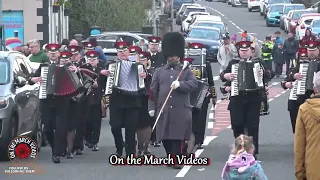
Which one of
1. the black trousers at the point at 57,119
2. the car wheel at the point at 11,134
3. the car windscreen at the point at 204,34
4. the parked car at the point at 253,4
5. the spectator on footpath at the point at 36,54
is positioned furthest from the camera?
the parked car at the point at 253,4

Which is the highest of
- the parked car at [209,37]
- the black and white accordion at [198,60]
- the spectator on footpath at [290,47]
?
the black and white accordion at [198,60]

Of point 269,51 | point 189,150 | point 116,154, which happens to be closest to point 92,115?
point 116,154

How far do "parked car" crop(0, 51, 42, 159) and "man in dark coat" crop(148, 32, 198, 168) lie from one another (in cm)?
231

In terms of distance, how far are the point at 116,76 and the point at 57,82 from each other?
0.90 m

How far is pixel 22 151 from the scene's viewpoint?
1717cm

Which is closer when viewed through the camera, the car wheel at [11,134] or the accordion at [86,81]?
the car wheel at [11,134]

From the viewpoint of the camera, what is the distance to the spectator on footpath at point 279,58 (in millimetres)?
36328

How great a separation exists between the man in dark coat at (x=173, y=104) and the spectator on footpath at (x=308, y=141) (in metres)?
5.71

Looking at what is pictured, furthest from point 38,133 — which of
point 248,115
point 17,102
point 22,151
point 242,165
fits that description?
point 242,165

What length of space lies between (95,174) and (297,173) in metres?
5.99

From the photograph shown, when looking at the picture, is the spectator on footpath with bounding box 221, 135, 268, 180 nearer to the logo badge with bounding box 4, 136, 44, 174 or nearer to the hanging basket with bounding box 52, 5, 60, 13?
the logo badge with bounding box 4, 136, 44, 174

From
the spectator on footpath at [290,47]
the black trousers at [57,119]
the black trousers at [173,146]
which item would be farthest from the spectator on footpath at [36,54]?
the spectator on footpath at [290,47]

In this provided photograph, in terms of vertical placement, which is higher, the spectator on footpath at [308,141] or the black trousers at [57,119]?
the spectator on footpath at [308,141]

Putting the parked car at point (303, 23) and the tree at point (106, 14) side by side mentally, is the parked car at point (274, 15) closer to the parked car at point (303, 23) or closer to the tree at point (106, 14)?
the parked car at point (303, 23)
